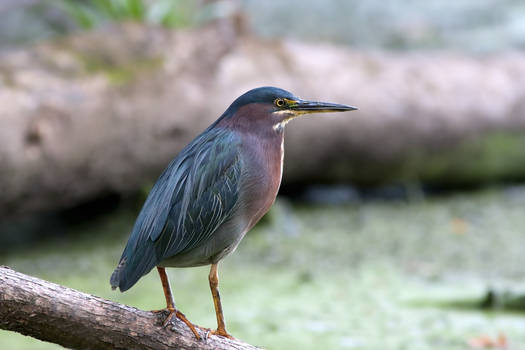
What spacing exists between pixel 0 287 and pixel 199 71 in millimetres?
3445

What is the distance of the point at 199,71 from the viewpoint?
5270mm

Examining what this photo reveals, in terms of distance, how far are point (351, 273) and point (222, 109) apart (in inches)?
57.4

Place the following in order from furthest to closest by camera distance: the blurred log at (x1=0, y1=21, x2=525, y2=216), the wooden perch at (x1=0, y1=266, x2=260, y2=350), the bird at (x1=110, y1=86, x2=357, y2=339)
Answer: the blurred log at (x1=0, y1=21, x2=525, y2=216)
the bird at (x1=110, y1=86, x2=357, y2=339)
the wooden perch at (x1=0, y1=266, x2=260, y2=350)

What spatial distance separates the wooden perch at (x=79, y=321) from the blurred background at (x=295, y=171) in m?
1.35

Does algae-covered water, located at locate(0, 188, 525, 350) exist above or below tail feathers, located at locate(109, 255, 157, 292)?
above

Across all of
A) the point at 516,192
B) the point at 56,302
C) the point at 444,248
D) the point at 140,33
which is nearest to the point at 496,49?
the point at 516,192

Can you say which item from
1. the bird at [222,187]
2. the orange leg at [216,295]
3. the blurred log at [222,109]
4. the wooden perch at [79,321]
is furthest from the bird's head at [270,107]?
the blurred log at [222,109]

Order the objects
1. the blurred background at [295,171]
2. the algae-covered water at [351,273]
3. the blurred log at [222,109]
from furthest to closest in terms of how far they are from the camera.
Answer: the blurred log at [222,109], the blurred background at [295,171], the algae-covered water at [351,273]

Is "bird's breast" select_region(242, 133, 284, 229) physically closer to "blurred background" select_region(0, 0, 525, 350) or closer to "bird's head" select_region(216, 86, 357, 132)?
"bird's head" select_region(216, 86, 357, 132)

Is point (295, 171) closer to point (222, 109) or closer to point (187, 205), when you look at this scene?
point (222, 109)

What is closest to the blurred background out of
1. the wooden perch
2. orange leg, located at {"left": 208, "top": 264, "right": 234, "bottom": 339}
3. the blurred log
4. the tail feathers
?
the blurred log

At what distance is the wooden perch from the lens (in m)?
2.00

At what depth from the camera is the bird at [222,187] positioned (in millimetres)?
2123

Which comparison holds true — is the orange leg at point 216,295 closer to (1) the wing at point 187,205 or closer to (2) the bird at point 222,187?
(2) the bird at point 222,187
